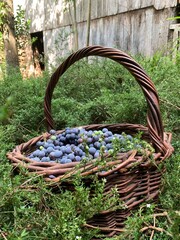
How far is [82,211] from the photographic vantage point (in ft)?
2.00

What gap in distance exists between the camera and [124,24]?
345 centimetres

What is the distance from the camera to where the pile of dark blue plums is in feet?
2.49

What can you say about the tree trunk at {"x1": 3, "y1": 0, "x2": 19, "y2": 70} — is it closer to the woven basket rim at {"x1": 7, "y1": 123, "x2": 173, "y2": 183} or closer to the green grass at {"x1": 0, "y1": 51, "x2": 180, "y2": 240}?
the green grass at {"x1": 0, "y1": 51, "x2": 180, "y2": 240}

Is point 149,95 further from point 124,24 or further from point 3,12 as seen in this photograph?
point 124,24

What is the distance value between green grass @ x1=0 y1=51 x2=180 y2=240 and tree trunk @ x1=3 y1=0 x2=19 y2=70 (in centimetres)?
83

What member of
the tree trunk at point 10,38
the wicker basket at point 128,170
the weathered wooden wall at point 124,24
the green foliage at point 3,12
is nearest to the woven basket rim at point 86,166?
the wicker basket at point 128,170

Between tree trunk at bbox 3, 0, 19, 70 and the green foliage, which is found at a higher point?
the green foliage

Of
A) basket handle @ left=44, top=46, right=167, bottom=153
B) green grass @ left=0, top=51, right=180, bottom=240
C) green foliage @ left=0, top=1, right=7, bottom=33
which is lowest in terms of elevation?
green grass @ left=0, top=51, right=180, bottom=240

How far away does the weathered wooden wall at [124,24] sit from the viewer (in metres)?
2.77

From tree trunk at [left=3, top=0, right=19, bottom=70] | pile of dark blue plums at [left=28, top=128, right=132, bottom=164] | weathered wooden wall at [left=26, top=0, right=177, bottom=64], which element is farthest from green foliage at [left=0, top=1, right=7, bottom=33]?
pile of dark blue plums at [left=28, top=128, right=132, bottom=164]

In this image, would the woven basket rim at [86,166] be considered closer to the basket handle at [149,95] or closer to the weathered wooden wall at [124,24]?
the basket handle at [149,95]

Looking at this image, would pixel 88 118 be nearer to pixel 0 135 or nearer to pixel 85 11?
pixel 0 135

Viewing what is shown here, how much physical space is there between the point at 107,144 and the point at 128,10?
2860mm

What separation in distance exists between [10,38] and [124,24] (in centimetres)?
149
